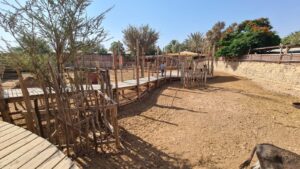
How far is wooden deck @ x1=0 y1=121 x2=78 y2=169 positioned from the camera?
6.97ft

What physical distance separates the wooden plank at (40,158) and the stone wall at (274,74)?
481 inches

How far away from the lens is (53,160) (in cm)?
221

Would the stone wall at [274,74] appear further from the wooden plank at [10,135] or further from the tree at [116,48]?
the wooden plank at [10,135]

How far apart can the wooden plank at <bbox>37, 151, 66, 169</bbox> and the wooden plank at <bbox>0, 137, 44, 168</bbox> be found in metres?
0.27

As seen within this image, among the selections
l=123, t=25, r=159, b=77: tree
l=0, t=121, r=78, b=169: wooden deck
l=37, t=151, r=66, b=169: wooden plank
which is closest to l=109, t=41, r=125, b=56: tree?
l=123, t=25, r=159, b=77: tree

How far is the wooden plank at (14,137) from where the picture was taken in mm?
2609

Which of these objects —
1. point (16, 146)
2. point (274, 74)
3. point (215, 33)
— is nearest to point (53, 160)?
point (16, 146)

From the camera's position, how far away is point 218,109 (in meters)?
7.41

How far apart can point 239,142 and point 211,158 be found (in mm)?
1291

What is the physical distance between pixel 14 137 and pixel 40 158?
1008 millimetres

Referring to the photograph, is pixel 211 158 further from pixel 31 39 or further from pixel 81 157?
pixel 31 39

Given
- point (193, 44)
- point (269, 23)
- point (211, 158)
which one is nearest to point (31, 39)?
point (211, 158)

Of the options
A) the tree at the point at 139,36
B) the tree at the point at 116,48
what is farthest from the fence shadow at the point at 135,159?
the tree at the point at 139,36

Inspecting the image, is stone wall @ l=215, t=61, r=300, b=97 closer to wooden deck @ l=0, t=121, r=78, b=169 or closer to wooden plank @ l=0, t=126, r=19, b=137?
wooden deck @ l=0, t=121, r=78, b=169
